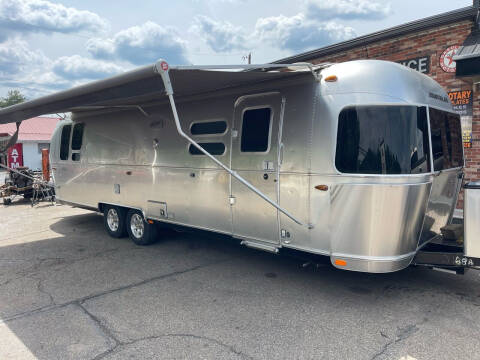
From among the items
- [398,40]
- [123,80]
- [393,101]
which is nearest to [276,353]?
[393,101]

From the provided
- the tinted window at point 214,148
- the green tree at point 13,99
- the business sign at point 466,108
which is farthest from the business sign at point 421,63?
the green tree at point 13,99

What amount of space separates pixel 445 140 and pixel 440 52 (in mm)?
3952

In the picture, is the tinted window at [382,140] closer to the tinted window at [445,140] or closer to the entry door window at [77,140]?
the tinted window at [445,140]

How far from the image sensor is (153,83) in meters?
3.92

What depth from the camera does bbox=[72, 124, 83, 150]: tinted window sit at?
26.2 ft

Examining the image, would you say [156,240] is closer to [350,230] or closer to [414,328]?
[350,230]

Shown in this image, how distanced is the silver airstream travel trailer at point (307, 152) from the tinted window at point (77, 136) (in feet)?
5.43

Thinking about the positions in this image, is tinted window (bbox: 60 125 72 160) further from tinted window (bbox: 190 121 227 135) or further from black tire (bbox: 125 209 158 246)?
tinted window (bbox: 190 121 227 135)

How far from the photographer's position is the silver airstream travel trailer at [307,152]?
4023 millimetres

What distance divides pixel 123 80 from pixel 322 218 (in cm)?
257

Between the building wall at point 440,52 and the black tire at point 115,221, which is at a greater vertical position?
the building wall at point 440,52

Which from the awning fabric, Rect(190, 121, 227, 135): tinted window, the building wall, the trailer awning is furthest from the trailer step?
the awning fabric

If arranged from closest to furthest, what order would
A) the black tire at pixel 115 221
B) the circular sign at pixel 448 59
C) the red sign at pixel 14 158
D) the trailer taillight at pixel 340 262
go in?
the trailer taillight at pixel 340 262 → the black tire at pixel 115 221 → the circular sign at pixel 448 59 → the red sign at pixel 14 158

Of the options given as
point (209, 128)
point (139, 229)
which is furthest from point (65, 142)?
point (209, 128)
